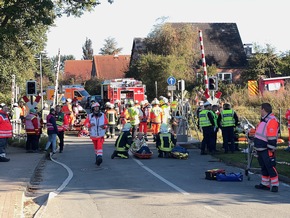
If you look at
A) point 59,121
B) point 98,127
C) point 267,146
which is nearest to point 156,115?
point 59,121

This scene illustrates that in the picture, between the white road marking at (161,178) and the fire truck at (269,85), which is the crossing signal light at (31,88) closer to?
the white road marking at (161,178)

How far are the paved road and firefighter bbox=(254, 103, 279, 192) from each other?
1.02 feet

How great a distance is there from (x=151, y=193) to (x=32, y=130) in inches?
397

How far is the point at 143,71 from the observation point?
163 ft

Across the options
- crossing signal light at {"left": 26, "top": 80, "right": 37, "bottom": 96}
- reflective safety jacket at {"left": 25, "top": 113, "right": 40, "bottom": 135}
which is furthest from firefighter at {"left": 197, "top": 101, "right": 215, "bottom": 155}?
crossing signal light at {"left": 26, "top": 80, "right": 37, "bottom": 96}

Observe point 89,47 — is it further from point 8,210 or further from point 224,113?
point 8,210

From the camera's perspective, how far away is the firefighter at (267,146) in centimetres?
1114

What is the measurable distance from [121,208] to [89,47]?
138211 millimetres

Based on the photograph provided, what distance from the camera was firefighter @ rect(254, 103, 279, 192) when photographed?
11.1 meters

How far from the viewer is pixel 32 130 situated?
19.7m

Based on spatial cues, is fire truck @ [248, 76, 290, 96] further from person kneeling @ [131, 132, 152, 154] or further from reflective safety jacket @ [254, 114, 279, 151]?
reflective safety jacket @ [254, 114, 279, 151]

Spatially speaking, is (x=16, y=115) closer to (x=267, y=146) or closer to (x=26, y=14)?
(x=26, y=14)

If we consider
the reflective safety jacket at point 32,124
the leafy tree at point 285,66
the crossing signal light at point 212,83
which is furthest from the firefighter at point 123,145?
the leafy tree at point 285,66

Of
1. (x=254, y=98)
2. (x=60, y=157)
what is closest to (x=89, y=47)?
(x=254, y=98)
